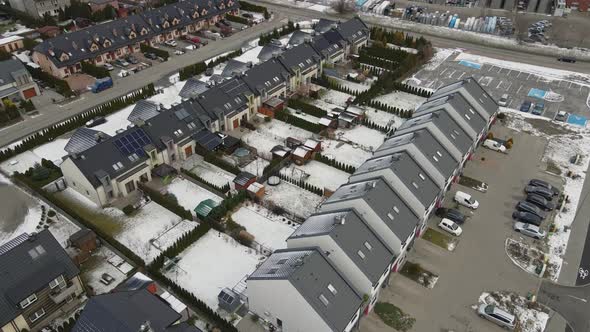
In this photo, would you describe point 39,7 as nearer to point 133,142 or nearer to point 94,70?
point 94,70

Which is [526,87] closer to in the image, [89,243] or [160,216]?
[160,216]

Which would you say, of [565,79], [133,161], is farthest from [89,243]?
[565,79]

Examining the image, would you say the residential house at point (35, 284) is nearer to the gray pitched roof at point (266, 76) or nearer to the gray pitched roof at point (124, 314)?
the gray pitched roof at point (124, 314)

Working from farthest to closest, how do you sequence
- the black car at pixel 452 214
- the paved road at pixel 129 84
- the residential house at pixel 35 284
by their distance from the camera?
the paved road at pixel 129 84 → the black car at pixel 452 214 → the residential house at pixel 35 284

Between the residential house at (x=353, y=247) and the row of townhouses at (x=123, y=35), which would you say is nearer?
the residential house at (x=353, y=247)

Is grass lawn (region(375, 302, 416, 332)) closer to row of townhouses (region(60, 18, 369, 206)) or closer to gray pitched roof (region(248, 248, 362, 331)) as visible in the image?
gray pitched roof (region(248, 248, 362, 331))

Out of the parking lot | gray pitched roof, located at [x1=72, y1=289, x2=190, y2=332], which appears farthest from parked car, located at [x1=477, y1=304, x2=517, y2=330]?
the parking lot

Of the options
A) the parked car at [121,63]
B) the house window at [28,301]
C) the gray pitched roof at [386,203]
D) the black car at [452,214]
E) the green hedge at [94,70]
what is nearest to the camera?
the house window at [28,301]

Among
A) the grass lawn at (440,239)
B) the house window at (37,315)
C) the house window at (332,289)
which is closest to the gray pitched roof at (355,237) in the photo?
the house window at (332,289)
